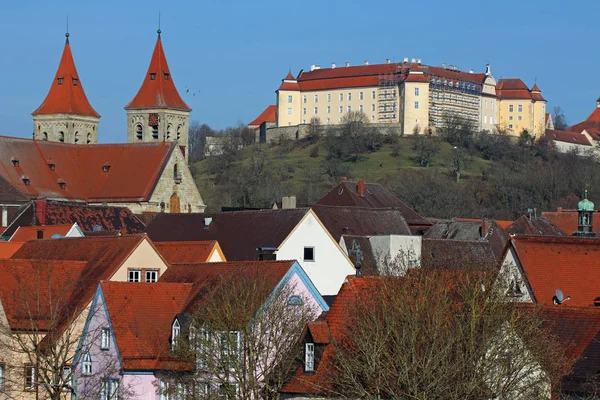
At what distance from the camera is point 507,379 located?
2680 centimetres

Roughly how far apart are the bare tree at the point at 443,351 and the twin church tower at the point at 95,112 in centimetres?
8626

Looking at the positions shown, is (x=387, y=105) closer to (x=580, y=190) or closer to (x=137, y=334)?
(x=580, y=190)

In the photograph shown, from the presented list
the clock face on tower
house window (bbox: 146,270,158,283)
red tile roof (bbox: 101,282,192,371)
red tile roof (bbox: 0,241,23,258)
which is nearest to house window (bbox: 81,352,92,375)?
red tile roof (bbox: 101,282,192,371)

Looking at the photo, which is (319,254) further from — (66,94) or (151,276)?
(66,94)

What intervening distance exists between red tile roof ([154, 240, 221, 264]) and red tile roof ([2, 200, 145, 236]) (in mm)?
21992

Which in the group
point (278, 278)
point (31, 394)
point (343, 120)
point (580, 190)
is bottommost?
point (31, 394)

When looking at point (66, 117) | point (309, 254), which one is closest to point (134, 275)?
point (309, 254)

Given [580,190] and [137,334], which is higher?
[580,190]

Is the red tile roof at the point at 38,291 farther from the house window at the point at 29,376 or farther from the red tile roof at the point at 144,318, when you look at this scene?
the red tile roof at the point at 144,318

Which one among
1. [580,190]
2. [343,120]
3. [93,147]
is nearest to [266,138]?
[343,120]

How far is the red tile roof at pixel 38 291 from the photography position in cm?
3509

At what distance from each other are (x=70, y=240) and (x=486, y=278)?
588 inches

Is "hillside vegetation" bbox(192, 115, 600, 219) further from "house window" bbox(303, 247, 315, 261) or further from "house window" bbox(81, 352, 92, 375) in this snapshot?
"house window" bbox(81, 352, 92, 375)

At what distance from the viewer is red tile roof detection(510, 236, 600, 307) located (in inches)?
1527
